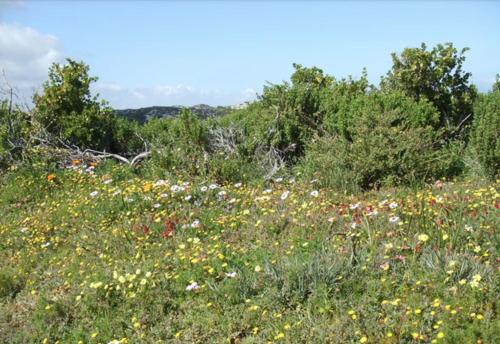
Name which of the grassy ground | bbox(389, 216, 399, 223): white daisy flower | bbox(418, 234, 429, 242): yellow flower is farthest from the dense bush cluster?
bbox(418, 234, 429, 242): yellow flower

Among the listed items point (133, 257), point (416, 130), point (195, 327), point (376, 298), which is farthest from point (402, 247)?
point (416, 130)

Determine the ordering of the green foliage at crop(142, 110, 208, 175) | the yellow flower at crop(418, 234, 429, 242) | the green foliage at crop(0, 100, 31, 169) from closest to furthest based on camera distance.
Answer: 1. the yellow flower at crop(418, 234, 429, 242)
2. the green foliage at crop(142, 110, 208, 175)
3. the green foliage at crop(0, 100, 31, 169)

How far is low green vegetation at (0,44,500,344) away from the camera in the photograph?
13.8 feet

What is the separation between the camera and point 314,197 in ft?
21.6

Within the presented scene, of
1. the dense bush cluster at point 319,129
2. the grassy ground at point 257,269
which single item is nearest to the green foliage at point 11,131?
the dense bush cluster at point 319,129

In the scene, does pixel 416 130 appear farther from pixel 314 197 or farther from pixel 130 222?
pixel 130 222

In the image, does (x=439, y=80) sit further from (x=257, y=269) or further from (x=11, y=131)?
(x=11, y=131)

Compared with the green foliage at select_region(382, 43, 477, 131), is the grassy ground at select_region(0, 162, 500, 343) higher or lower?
lower

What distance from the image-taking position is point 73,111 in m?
10.7

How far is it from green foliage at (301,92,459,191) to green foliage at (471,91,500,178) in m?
0.36

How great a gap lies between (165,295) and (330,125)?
471 cm

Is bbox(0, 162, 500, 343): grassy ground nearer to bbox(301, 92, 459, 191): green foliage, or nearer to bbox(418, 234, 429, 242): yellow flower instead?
bbox(418, 234, 429, 242): yellow flower

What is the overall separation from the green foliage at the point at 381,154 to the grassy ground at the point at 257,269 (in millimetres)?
402

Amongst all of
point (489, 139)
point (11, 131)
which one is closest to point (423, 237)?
point (489, 139)
